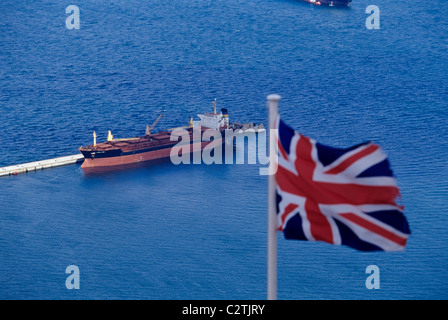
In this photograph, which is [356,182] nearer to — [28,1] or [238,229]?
[238,229]

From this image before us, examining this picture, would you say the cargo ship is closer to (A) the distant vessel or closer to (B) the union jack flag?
(B) the union jack flag

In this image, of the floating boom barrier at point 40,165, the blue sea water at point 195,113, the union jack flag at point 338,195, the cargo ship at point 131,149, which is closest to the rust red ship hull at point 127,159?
the cargo ship at point 131,149

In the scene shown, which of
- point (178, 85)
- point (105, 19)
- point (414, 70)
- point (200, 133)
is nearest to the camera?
point (200, 133)

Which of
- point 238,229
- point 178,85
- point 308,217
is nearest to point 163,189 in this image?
point 238,229

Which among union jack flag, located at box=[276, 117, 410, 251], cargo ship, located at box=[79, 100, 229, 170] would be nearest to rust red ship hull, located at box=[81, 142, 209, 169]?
cargo ship, located at box=[79, 100, 229, 170]

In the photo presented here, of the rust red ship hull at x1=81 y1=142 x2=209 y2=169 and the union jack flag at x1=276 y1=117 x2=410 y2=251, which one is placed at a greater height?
the rust red ship hull at x1=81 y1=142 x2=209 y2=169

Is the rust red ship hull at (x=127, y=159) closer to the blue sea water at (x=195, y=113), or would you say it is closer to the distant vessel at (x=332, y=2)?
the blue sea water at (x=195, y=113)
